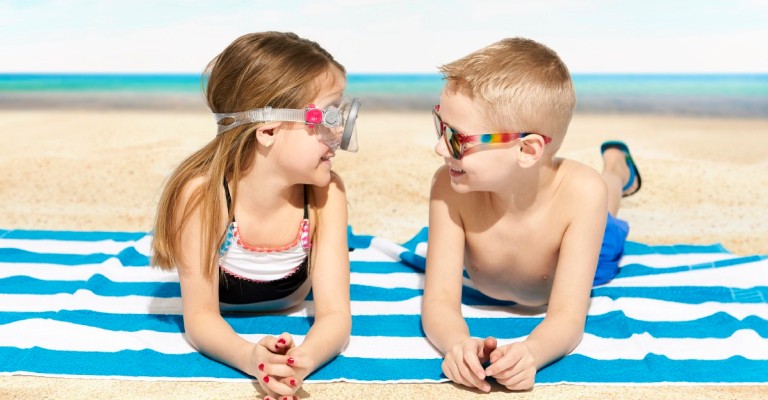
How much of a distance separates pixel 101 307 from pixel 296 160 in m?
1.46

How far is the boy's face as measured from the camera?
10.9 ft

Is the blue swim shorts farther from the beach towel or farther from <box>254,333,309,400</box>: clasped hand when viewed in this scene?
<box>254,333,309,400</box>: clasped hand

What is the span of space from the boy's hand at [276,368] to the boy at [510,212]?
655 mm

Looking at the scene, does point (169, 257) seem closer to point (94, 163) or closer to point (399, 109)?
point (94, 163)

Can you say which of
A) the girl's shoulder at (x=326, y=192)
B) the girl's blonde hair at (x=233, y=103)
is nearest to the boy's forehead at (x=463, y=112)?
the girl's blonde hair at (x=233, y=103)

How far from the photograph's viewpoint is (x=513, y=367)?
10.1 feet

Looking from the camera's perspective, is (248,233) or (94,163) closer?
(248,233)

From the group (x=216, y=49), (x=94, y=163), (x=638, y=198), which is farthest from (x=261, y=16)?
(x=638, y=198)

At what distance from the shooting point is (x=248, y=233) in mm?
3654

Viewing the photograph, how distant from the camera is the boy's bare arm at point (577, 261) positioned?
137 inches

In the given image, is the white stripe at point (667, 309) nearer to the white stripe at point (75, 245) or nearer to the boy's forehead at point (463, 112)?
the boy's forehead at point (463, 112)

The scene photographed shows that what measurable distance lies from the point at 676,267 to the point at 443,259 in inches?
73.0

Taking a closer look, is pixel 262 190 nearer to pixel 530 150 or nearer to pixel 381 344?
pixel 381 344

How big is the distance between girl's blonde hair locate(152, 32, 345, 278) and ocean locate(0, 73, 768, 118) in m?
15.7
